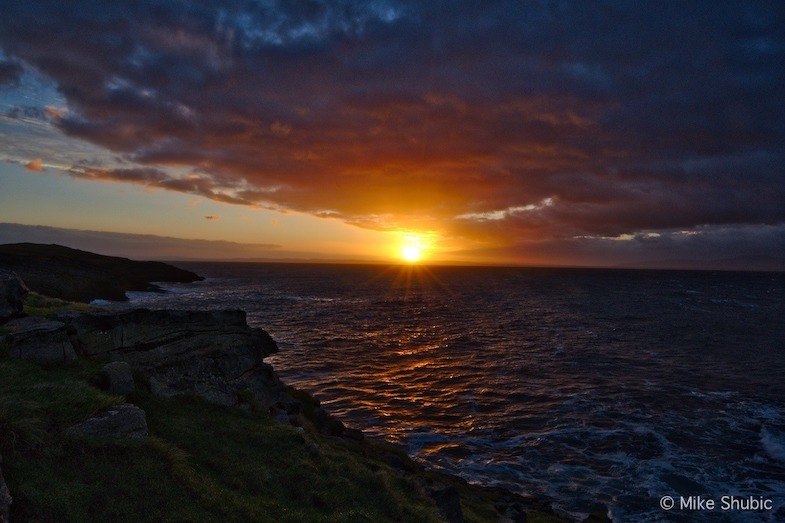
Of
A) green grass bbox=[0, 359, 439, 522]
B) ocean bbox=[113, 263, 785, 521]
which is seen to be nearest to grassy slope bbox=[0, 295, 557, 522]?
green grass bbox=[0, 359, 439, 522]

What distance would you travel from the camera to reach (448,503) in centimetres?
1598

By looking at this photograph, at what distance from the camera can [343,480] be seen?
14.3 meters


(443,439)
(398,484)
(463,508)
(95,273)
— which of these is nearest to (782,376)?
(443,439)

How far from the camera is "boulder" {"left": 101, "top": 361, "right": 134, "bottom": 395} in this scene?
47.4 ft

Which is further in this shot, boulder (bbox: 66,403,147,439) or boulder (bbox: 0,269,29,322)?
boulder (bbox: 0,269,29,322)

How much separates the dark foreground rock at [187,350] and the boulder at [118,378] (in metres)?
1.29

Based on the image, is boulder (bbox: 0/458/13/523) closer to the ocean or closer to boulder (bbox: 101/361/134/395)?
boulder (bbox: 101/361/134/395)

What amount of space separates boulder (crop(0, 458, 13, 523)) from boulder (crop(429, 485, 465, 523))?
12.1 metres

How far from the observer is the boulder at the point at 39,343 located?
14508 millimetres

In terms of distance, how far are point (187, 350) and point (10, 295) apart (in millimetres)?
7050

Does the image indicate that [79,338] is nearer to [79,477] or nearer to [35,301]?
[35,301]

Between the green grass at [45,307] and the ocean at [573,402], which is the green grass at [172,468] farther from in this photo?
the ocean at [573,402]

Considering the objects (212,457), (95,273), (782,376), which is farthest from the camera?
(95,273)

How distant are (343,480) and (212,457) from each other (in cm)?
424
